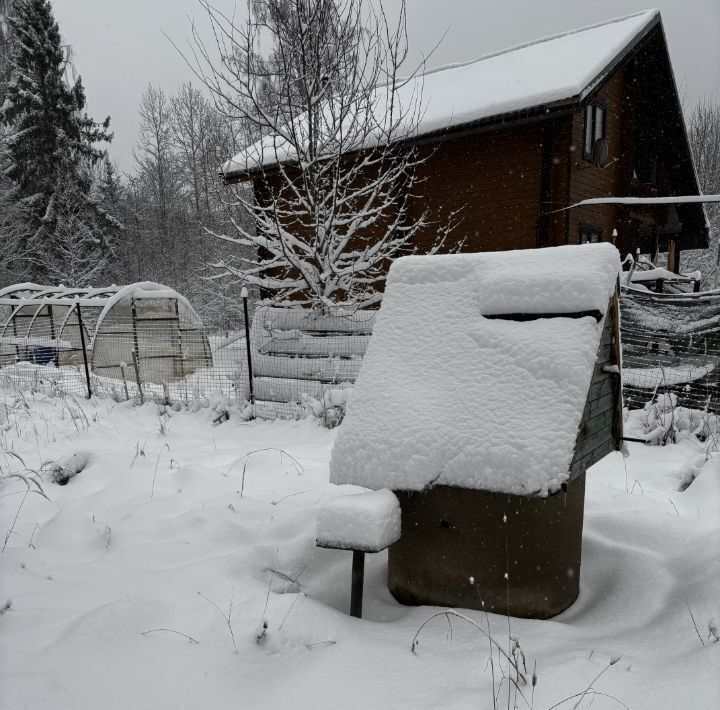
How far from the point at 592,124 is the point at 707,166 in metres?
17.4

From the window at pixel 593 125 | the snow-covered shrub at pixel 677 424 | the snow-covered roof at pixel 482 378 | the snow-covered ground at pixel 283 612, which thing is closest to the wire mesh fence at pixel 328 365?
the snow-covered shrub at pixel 677 424

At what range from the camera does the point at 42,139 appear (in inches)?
898

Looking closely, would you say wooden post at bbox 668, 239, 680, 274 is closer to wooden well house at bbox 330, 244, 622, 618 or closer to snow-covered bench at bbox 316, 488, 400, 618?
wooden well house at bbox 330, 244, 622, 618

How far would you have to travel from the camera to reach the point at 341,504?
2.12 m

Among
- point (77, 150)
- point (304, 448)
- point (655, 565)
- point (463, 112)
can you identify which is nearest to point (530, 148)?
point (463, 112)

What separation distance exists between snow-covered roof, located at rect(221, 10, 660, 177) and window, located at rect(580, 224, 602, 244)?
2.83 meters

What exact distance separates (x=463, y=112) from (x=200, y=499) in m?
9.44

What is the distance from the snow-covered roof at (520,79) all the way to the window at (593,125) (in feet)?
3.55

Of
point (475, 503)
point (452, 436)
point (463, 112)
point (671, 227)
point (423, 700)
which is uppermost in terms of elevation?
point (463, 112)

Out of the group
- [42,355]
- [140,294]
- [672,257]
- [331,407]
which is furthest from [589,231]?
[42,355]

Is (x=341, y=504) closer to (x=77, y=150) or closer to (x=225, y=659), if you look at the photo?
(x=225, y=659)

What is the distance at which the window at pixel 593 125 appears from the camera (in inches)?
443

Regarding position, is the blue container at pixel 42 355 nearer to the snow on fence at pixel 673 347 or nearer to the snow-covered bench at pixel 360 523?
the snow on fence at pixel 673 347

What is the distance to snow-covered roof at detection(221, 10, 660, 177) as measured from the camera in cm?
966
